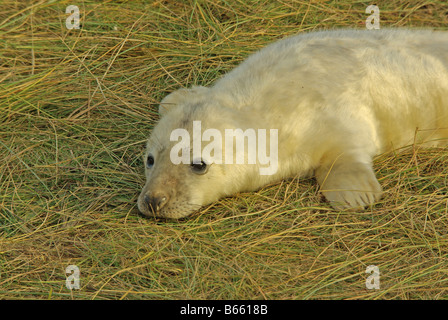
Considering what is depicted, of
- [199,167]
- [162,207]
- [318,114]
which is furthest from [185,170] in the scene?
[318,114]

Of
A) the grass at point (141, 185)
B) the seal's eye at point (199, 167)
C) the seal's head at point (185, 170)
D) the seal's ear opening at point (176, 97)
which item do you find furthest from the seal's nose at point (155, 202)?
the seal's ear opening at point (176, 97)

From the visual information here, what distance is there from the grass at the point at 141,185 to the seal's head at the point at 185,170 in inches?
4.0

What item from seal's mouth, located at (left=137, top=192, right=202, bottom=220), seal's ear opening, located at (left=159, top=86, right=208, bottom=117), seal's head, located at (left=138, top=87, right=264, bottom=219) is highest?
seal's ear opening, located at (left=159, top=86, right=208, bottom=117)

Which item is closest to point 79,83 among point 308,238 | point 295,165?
point 295,165

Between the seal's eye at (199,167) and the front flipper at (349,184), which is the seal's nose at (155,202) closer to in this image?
the seal's eye at (199,167)

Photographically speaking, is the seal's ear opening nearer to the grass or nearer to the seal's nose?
the grass

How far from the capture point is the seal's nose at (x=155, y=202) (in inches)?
133

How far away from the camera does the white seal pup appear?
11.6 ft

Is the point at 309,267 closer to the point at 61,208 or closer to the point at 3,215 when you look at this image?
the point at 61,208

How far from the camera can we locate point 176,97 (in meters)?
4.27

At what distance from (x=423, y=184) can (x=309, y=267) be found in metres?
1.06

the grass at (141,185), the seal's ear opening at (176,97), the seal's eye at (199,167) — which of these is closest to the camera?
the grass at (141,185)

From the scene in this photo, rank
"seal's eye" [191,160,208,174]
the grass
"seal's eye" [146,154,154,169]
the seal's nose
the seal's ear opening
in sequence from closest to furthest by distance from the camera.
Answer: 1. the grass
2. the seal's nose
3. "seal's eye" [191,160,208,174]
4. "seal's eye" [146,154,154,169]
5. the seal's ear opening

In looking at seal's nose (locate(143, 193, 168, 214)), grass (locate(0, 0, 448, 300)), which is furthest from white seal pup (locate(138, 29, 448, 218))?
grass (locate(0, 0, 448, 300))
